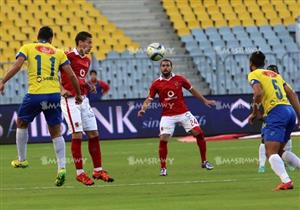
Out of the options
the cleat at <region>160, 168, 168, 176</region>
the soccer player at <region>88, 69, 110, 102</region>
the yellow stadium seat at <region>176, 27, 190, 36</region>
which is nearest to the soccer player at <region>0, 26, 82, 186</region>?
Answer: the cleat at <region>160, 168, 168, 176</region>

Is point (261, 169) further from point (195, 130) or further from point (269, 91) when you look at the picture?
point (269, 91)

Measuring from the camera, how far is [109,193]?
566 inches

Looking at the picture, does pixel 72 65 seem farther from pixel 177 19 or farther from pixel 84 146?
pixel 177 19

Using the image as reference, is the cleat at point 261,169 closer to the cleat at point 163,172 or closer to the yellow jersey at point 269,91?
the cleat at point 163,172

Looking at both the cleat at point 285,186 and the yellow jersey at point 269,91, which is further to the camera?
the yellow jersey at point 269,91

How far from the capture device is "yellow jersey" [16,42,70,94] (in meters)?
15.6

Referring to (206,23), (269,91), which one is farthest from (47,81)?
(206,23)

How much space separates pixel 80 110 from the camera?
16281 mm

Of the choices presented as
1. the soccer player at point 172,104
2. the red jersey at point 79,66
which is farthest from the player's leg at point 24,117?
the soccer player at point 172,104

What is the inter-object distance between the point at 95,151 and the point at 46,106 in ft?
3.72

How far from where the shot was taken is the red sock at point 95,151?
1631 centimetres

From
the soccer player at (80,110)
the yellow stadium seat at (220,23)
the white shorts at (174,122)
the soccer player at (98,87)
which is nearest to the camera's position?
the soccer player at (80,110)

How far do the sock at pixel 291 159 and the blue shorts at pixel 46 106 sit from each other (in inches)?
138

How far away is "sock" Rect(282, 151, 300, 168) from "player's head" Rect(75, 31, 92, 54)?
3.51 meters
